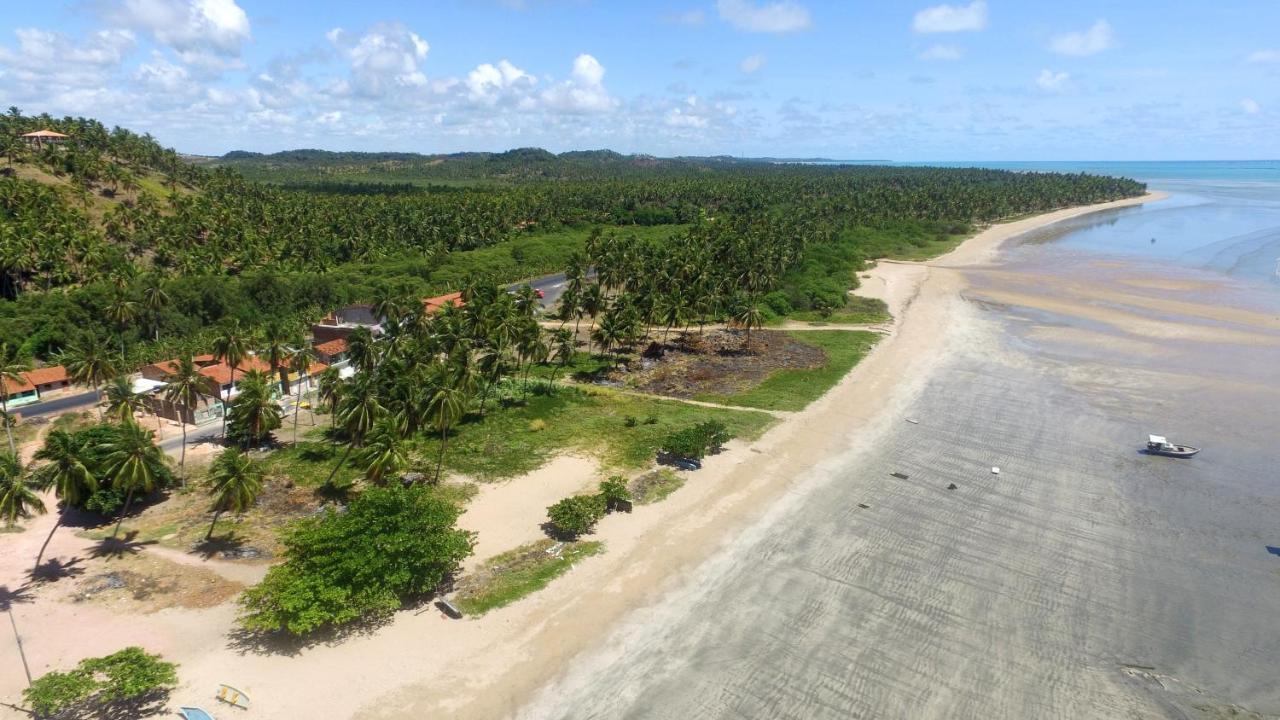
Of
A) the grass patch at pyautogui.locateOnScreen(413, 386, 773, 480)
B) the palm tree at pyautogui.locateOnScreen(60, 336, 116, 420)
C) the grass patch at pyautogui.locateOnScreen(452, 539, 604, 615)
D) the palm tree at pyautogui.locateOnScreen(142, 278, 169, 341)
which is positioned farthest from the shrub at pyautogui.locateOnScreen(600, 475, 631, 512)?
the palm tree at pyautogui.locateOnScreen(142, 278, 169, 341)

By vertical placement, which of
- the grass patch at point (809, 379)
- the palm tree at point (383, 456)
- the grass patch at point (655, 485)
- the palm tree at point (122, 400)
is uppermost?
the palm tree at point (122, 400)

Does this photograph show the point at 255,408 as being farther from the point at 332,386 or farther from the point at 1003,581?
the point at 1003,581

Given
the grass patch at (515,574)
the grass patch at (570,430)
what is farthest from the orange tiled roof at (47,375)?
the grass patch at (515,574)

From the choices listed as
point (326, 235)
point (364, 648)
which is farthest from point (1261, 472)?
point (326, 235)

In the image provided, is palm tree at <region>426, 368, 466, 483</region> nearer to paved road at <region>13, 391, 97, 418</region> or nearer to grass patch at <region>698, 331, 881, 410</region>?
grass patch at <region>698, 331, 881, 410</region>

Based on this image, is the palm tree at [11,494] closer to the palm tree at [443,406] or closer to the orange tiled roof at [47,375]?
the palm tree at [443,406]

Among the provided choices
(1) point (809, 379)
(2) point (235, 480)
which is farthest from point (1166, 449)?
(2) point (235, 480)
